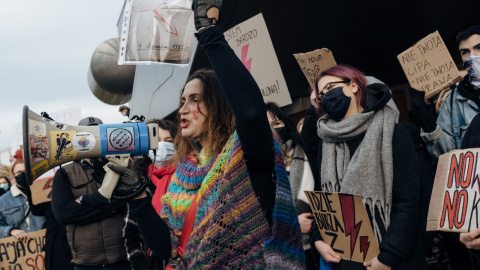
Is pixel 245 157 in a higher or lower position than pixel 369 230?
higher

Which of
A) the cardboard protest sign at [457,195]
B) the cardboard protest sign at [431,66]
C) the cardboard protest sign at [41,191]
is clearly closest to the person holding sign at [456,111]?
the cardboard protest sign at [431,66]

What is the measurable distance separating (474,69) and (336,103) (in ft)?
2.87

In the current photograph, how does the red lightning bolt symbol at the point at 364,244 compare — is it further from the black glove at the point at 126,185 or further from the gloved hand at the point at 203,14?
the gloved hand at the point at 203,14

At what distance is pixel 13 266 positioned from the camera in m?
4.48

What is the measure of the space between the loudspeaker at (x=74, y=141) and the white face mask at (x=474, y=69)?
186 centimetres

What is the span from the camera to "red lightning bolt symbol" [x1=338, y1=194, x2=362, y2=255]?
6.69 feet

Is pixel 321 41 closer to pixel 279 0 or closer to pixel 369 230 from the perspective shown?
pixel 279 0

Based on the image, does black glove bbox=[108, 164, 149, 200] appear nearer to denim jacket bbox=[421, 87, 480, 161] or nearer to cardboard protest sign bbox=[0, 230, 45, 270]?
denim jacket bbox=[421, 87, 480, 161]

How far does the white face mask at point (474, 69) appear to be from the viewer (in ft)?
8.90

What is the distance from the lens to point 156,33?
8.41 ft

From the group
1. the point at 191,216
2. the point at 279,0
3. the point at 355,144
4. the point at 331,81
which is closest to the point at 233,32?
the point at 279,0

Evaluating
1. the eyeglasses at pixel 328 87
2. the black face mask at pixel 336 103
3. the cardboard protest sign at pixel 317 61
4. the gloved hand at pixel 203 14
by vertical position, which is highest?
the gloved hand at pixel 203 14

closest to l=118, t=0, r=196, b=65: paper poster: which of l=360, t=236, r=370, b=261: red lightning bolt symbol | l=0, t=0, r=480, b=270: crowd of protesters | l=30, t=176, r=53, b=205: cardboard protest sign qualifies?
l=0, t=0, r=480, b=270: crowd of protesters

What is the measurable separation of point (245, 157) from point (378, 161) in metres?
1.01
